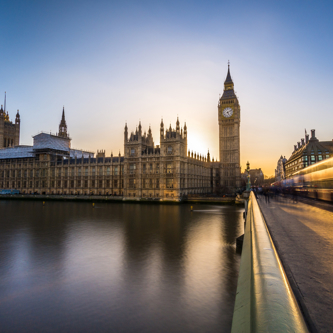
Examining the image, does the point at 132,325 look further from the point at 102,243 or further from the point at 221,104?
the point at 221,104

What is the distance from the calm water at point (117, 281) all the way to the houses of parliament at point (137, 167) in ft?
140

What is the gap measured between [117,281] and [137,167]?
59.8m

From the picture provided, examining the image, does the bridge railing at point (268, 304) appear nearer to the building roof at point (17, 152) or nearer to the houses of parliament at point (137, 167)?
the houses of parliament at point (137, 167)

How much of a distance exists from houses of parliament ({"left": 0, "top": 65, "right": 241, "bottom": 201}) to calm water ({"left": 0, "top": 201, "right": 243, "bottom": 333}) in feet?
140

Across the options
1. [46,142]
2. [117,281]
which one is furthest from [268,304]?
[46,142]

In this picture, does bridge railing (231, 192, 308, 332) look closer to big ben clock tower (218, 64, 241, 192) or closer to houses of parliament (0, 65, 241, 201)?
houses of parliament (0, 65, 241, 201)

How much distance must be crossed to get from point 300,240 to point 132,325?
8.75m

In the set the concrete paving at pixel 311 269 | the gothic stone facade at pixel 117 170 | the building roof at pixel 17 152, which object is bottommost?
the concrete paving at pixel 311 269

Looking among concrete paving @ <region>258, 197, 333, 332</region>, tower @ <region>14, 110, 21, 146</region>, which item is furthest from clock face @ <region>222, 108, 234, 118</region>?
tower @ <region>14, 110, 21, 146</region>

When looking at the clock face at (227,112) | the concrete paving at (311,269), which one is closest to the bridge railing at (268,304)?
the concrete paving at (311,269)

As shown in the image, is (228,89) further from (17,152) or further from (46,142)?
(17,152)

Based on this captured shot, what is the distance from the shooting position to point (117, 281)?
54.4 ft

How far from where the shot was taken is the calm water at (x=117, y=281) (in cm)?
1226

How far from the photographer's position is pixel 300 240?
8852 mm
